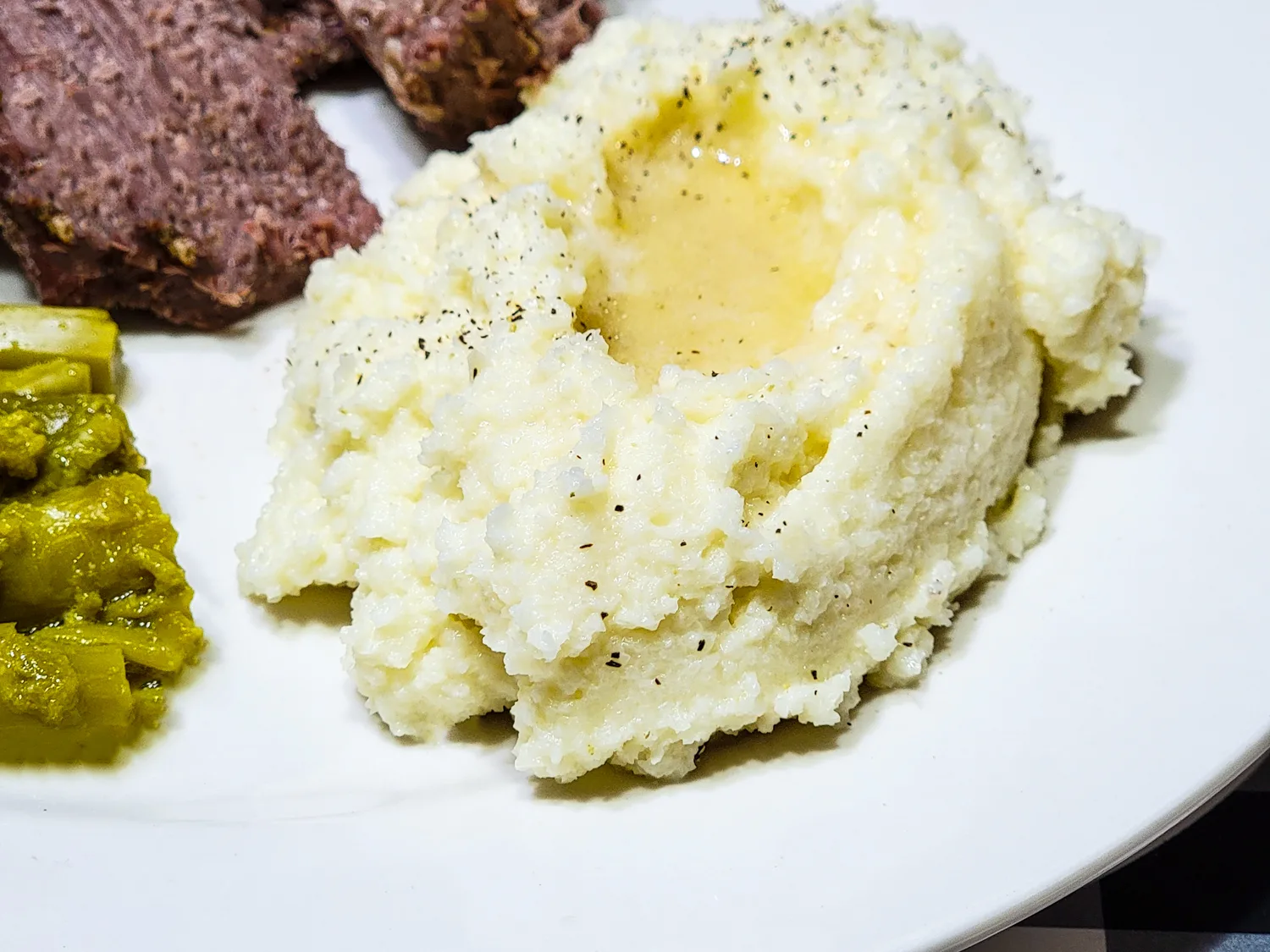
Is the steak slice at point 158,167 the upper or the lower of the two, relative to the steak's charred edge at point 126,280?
upper

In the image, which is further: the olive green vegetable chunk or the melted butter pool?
the melted butter pool

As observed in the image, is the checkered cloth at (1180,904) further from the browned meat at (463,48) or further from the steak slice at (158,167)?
the browned meat at (463,48)

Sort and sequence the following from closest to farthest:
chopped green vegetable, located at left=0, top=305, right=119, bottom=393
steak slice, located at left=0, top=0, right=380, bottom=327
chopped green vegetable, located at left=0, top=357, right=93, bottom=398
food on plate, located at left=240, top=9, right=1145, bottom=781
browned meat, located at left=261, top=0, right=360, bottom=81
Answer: food on plate, located at left=240, top=9, right=1145, bottom=781 → chopped green vegetable, located at left=0, top=357, right=93, bottom=398 → chopped green vegetable, located at left=0, top=305, right=119, bottom=393 → steak slice, located at left=0, top=0, right=380, bottom=327 → browned meat, located at left=261, top=0, right=360, bottom=81

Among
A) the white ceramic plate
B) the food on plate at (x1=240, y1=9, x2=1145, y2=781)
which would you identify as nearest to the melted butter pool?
the food on plate at (x1=240, y1=9, x2=1145, y2=781)

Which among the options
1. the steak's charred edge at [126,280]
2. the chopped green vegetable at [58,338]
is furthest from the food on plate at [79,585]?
the steak's charred edge at [126,280]

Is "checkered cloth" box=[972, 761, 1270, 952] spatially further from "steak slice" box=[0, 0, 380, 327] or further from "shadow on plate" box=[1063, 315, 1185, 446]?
"steak slice" box=[0, 0, 380, 327]

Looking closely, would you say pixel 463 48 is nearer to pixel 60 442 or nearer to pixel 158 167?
pixel 158 167

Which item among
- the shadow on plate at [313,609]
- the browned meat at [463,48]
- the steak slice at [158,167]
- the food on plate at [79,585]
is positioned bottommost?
the shadow on plate at [313,609]
